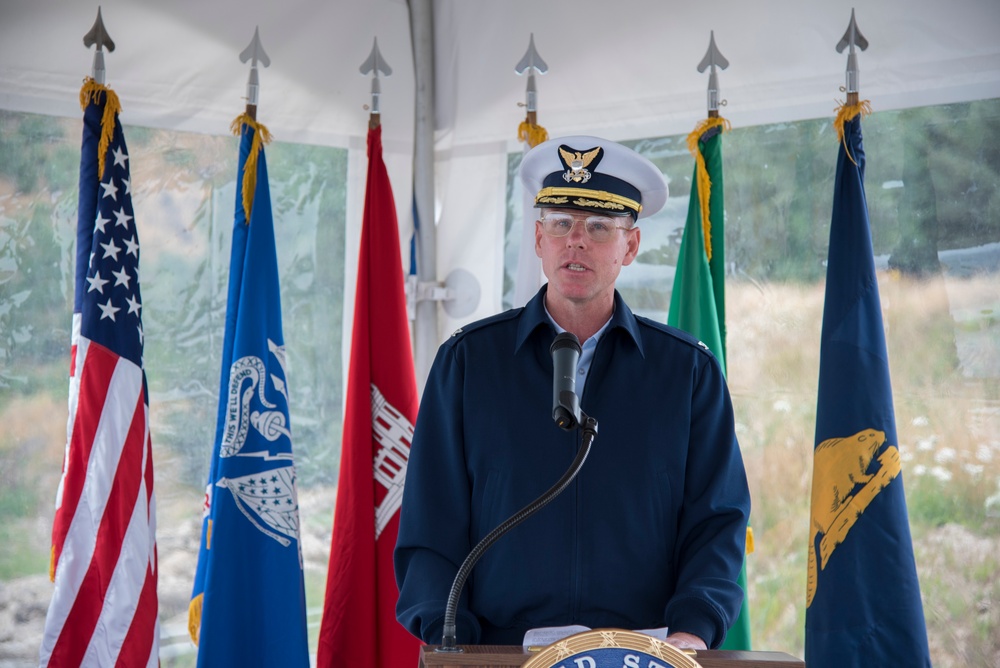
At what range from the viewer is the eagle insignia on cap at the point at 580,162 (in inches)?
75.2

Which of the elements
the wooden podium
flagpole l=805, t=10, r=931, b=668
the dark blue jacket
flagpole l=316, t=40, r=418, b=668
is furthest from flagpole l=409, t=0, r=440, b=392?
the wooden podium

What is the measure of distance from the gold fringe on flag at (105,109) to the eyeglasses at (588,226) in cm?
145

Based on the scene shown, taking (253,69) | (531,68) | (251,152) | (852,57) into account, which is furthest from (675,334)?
(253,69)

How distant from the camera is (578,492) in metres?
1.76

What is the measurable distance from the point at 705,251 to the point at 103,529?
189cm

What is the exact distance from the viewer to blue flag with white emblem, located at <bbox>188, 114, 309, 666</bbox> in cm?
277

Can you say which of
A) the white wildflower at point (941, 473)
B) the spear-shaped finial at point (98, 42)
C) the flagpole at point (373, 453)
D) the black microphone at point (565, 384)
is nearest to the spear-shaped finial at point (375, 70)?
the flagpole at point (373, 453)

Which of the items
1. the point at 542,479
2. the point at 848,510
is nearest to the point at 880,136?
the point at 848,510

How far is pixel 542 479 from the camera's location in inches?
70.0

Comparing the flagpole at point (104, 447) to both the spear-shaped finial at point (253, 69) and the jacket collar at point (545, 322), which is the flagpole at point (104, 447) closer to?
the spear-shaped finial at point (253, 69)

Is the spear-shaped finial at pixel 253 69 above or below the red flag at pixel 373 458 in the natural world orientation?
above

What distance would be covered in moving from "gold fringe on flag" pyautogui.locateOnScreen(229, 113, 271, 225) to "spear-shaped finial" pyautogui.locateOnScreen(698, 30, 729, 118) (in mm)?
1357

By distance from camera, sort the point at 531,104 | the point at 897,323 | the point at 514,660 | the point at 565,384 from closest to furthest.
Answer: the point at 514,660, the point at 565,384, the point at 897,323, the point at 531,104

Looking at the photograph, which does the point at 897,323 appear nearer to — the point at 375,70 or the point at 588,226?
the point at 588,226
